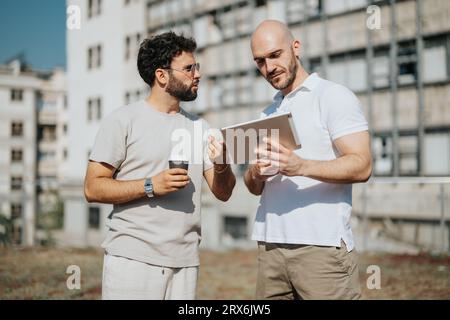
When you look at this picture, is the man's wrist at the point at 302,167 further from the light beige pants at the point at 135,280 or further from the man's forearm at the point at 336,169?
the light beige pants at the point at 135,280

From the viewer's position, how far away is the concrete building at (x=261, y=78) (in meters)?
18.8

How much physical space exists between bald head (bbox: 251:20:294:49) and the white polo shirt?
0.89 feet

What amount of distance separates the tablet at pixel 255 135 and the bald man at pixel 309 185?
98mm

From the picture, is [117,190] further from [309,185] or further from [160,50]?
[309,185]

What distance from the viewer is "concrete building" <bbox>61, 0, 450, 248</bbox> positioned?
18812mm

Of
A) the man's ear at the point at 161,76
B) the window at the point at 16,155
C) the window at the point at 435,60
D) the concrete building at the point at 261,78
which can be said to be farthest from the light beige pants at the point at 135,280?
the window at the point at 16,155

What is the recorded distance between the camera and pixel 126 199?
2.98 meters

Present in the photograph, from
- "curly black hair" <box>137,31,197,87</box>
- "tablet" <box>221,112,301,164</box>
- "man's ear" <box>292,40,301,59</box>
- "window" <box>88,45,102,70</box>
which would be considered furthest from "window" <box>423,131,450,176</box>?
"window" <box>88,45,102,70</box>

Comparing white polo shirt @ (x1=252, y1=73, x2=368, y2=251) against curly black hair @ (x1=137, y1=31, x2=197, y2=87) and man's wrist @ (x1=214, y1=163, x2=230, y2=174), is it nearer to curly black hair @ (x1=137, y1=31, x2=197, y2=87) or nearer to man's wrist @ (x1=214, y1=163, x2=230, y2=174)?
man's wrist @ (x1=214, y1=163, x2=230, y2=174)

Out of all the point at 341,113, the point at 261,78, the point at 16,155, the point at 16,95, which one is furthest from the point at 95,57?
the point at 341,113
